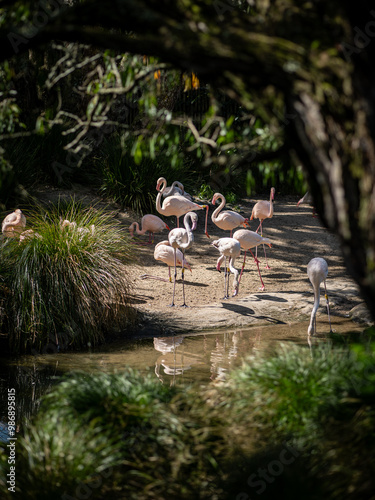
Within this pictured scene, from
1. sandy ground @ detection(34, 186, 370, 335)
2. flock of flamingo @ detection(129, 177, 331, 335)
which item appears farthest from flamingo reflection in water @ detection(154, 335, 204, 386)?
flock of flamingo @ detection(129, 177, 331, 335)

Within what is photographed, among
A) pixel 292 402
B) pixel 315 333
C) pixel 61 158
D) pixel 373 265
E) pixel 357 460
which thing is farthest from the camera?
pixel 61 158

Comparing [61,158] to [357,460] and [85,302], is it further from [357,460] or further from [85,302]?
[357,460]

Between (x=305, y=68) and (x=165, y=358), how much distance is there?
467 cm

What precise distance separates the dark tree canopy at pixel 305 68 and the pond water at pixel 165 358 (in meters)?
3.02

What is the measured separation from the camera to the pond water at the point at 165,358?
5555 millimetres

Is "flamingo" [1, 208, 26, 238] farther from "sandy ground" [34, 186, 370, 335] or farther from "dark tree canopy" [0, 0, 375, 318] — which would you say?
"dark tree canopy" [0, 0, 375, 318]

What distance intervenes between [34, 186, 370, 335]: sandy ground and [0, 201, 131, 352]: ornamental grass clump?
2.68 ft

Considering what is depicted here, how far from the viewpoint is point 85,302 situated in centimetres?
648

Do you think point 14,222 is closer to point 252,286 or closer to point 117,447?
point 252,286

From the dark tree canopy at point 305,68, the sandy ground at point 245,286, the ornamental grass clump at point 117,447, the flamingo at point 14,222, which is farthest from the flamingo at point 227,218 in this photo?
the dark tree canopy at point 305,68

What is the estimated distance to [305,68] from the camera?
2.15 meters

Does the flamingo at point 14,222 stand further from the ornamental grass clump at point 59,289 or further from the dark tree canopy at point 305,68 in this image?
the dark tree canopy at point 305,68

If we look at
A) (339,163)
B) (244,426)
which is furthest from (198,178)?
(339,163)

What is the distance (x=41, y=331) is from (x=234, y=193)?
909 centimetres
